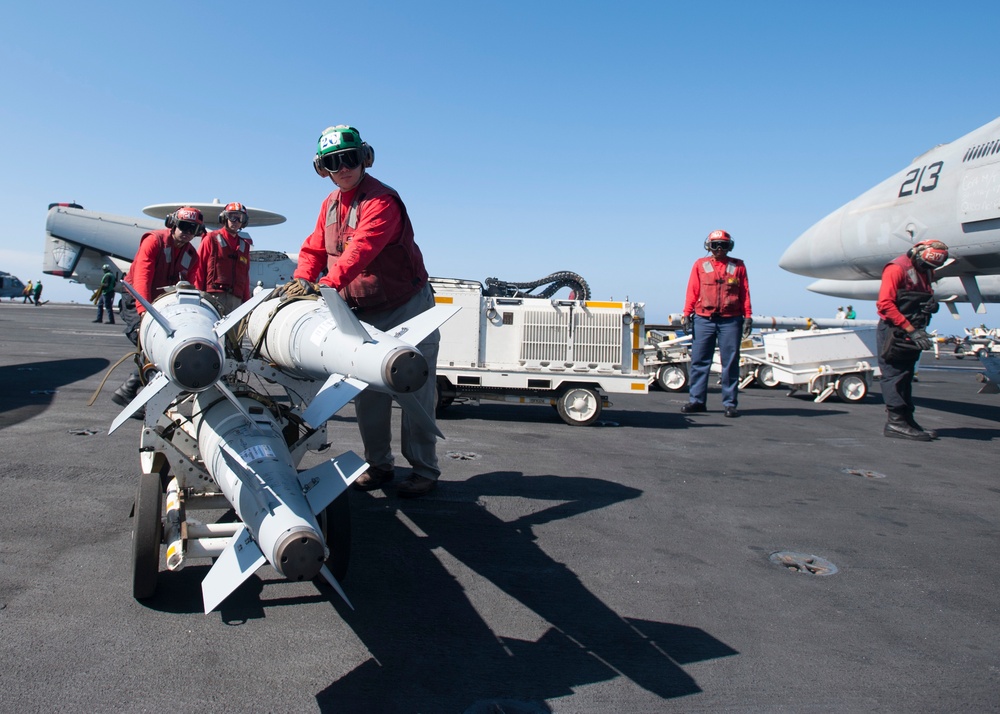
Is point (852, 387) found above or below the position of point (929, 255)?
below

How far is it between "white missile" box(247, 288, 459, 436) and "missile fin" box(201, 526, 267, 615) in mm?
456

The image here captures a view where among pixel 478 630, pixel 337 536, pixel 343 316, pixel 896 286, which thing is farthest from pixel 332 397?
A: pixel 896 286

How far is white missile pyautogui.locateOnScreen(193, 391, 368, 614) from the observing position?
2.06 m

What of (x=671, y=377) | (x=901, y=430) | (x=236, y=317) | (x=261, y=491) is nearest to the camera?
(x=261, y=491)

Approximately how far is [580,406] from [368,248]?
189 inches

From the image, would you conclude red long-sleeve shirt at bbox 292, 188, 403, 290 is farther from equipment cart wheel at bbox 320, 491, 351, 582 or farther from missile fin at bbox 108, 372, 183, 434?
equipment cart wheel at bbox 320, 491, 351, 582

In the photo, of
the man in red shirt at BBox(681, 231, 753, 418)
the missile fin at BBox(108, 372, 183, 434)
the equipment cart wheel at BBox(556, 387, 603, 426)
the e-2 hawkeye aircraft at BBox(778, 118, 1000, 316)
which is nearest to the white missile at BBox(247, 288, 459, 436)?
the missile fin at BBox(108, 372, 183, 434)

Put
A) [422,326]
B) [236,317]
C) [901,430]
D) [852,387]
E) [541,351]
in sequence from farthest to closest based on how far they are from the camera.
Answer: [852,387] < [541,351] < [901,430] < [236,317] < [422,326]

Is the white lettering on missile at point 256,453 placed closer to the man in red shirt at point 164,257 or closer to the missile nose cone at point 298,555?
the missile nose cone at point 298,555

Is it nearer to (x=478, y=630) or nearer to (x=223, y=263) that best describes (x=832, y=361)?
(x=223, y=263)

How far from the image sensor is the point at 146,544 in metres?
2.65

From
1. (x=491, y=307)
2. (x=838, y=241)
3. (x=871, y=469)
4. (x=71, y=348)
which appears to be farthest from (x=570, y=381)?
(x=71, y=348)

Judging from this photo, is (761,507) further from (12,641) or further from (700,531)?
(12,641)

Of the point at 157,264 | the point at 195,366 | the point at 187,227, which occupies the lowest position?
the point at 195,366
